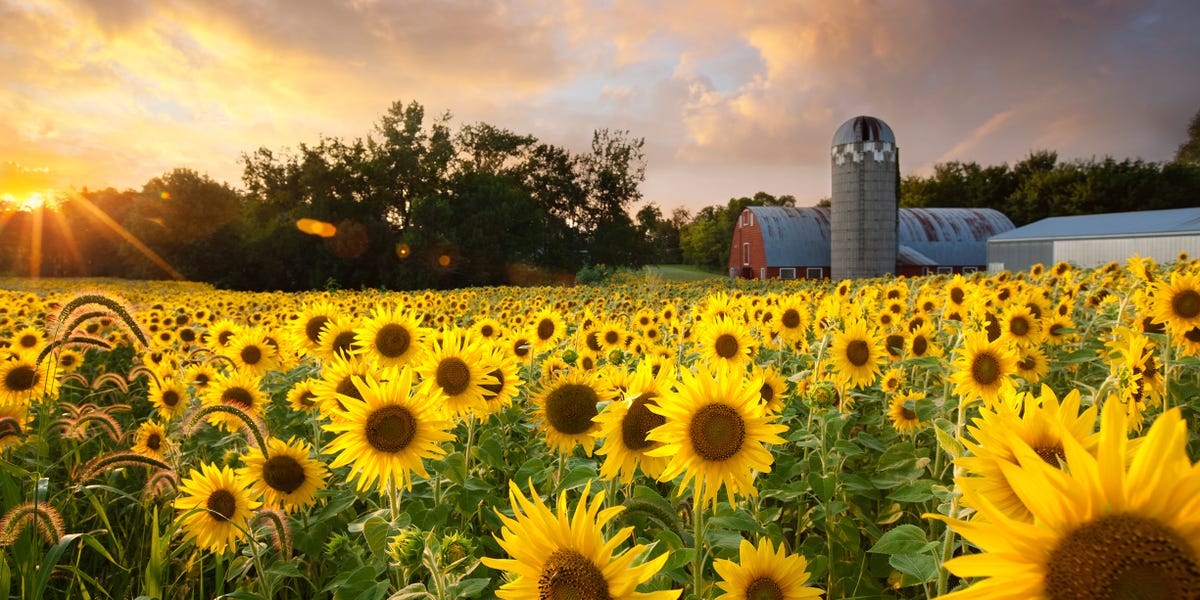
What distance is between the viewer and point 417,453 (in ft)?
7.68

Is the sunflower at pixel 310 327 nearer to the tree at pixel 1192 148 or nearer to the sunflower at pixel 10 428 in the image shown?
the sunflower at pixel 10 428

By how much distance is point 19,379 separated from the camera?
4.20m

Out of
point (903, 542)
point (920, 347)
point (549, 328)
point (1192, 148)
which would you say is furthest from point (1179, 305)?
point (1192, 148)

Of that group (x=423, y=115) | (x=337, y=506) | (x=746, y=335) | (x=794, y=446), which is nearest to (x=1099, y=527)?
(x=337, y=506)

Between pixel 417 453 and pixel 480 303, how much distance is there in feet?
34.5

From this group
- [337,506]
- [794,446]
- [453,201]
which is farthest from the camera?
[453,201]

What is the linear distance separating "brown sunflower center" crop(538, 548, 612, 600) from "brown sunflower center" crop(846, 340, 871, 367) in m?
3.39

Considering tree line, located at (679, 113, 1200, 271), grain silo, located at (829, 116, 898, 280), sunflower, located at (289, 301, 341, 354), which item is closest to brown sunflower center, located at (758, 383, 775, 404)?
sunflower, located at (289, 301, 341, 354)

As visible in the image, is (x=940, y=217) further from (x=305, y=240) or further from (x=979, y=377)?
(x=979, y=377)

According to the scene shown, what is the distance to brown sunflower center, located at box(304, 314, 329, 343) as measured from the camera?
183 inches

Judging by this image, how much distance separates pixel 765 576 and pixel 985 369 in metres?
2.07

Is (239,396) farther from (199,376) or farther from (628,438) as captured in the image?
(628,438)

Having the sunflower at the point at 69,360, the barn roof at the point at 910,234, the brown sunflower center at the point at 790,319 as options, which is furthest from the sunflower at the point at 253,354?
the barn roof at the point at 910,234

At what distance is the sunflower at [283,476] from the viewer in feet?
8.73
